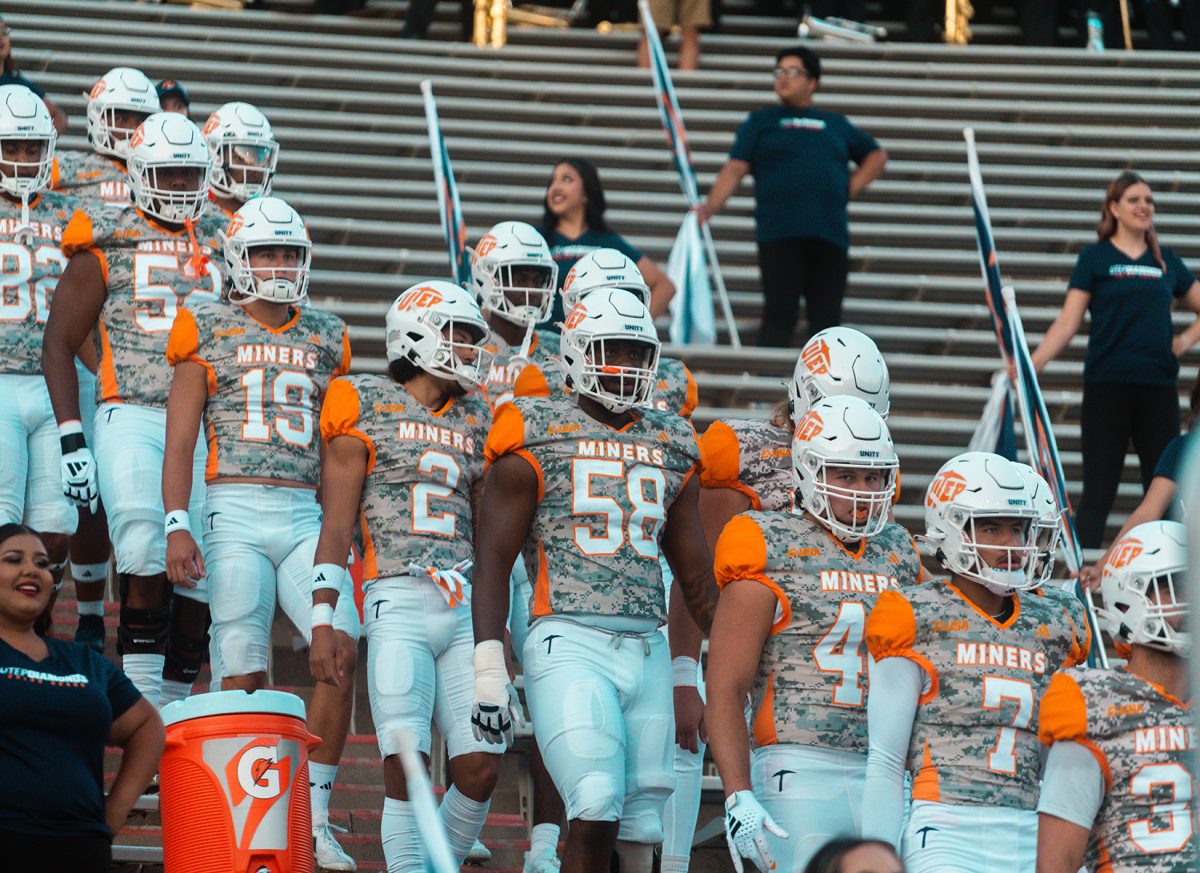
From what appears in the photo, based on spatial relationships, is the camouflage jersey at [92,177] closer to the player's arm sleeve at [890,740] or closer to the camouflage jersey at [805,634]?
the camouflage jersey at [805,634]

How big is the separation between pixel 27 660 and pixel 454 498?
1.64 meters

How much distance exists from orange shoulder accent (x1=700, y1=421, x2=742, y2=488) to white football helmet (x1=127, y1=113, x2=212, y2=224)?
2178 millimetres

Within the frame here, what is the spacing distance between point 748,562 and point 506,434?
794 mm

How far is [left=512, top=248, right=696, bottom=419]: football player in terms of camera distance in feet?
22.5

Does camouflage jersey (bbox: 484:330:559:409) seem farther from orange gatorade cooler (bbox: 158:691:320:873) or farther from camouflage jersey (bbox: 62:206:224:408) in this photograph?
orange gatorade cooler (bbox: 158:691:320:873)

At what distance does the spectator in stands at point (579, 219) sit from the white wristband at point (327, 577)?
2.59m

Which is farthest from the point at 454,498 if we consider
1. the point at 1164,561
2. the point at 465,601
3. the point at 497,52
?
the point at 497,52

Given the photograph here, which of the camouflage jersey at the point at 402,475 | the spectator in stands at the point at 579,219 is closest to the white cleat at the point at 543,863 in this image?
the camouflage jersey at the point at 402,475

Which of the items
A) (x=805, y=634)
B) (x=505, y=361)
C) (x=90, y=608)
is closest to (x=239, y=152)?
(x=505, y=361)

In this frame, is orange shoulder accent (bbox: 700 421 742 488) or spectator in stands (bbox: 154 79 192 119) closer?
orange shoulder accent (bbox: 700 421 742 488)

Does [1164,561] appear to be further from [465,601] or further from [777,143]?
[777,143]

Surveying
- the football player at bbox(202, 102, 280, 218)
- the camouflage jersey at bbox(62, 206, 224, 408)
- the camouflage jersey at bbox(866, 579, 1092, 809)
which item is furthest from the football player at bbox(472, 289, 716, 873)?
the football player at bbox(202, 102, 280, 218)

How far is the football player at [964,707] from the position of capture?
5148mm

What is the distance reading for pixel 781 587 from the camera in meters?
5.46
